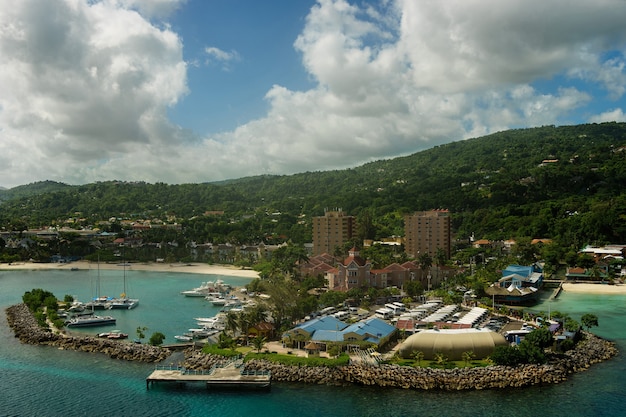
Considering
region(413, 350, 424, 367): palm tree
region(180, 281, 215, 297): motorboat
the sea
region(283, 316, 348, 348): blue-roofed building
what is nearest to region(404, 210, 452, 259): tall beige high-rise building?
region(180, 281, 215, 297): motorboat

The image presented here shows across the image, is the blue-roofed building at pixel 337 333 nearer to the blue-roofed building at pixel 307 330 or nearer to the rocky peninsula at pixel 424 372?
the blue-roofed building at pixel 307 330

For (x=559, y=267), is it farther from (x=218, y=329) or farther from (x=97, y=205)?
(x=97, y=205)

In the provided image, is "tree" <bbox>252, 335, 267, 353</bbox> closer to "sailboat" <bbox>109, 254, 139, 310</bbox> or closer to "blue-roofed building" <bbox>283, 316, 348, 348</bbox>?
"blue-roofed building" <bbox>283, 316, 348, 348</bbox>

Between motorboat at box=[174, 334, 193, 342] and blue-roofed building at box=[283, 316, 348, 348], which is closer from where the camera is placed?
blue-roofed building at box=[283, 316, 348, 348]

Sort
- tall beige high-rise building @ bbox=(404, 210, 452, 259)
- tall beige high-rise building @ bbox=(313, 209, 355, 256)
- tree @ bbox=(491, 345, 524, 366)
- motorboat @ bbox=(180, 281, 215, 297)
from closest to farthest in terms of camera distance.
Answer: tree @ bbox=(491, 345, 524, 366) < motorboat @ bbox=(180, 281, 215, 297) < tall beige high-rise building @ bbox=(404, 210, 452, 259) < tall beige high-rise building @ bbox=(313, 209, 355, 256)

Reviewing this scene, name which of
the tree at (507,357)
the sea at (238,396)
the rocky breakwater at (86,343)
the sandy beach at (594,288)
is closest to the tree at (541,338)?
the tree at (507,357)
